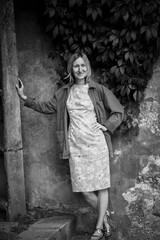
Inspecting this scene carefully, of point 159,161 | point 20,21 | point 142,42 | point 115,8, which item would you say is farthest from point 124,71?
point 20,21

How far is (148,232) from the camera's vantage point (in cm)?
450

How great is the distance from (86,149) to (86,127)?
0.25 m

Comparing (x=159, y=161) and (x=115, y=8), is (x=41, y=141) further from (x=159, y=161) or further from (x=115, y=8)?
(x=115, y=8)

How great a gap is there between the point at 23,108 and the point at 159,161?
1.83 meters

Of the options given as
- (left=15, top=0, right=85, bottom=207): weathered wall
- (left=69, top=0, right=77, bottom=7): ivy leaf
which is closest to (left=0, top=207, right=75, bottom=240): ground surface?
(left=15, top=0, right=85, bottom=207): weathered wall

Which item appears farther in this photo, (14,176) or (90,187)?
(14,176)

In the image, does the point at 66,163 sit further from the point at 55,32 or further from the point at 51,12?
the point at 51,12

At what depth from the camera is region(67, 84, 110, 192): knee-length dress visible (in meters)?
4.25

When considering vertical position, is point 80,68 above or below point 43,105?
above

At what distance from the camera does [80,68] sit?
4285 millimetres

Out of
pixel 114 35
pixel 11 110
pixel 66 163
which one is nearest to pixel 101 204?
pixel 66 163

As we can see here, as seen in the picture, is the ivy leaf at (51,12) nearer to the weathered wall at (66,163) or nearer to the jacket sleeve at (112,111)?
the weathered wall at (66,163)

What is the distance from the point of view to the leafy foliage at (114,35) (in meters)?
4.31

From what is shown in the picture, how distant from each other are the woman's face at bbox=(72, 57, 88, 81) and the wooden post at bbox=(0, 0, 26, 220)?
760 millimetres
